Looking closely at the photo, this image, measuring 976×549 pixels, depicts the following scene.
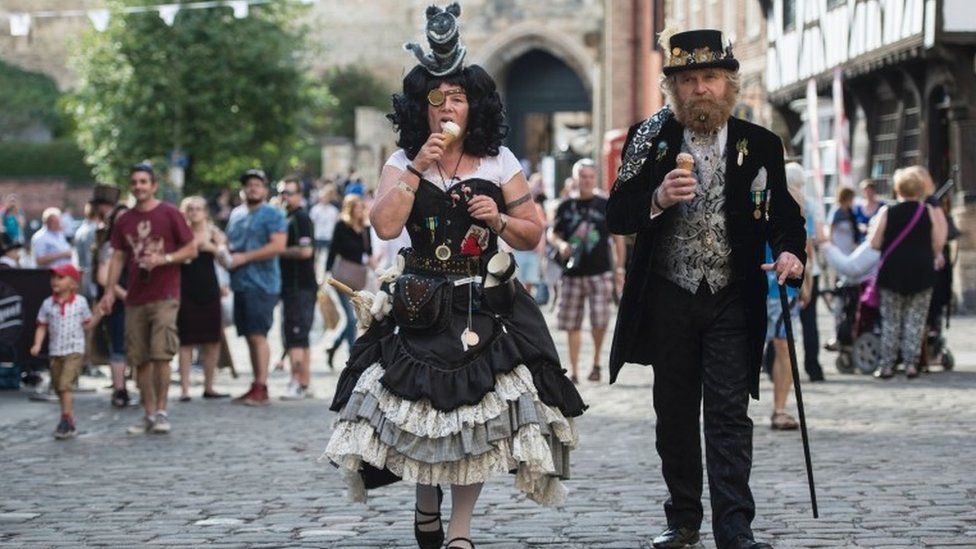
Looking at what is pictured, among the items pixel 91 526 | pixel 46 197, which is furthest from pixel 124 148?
pixel 91 526

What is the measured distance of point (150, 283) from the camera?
13117 millimetres

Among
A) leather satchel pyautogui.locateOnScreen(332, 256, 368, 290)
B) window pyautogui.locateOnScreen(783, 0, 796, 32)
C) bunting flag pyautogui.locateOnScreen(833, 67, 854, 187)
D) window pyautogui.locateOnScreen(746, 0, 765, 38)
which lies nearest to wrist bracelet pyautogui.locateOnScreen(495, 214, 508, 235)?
leather satchel pyautogui.locateOnScreen(332, 256, 368, 290)

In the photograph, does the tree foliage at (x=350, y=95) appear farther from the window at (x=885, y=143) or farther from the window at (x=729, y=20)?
the window at (x=885, y=143)

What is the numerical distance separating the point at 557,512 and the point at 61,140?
61.1 metres

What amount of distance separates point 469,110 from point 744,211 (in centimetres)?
101

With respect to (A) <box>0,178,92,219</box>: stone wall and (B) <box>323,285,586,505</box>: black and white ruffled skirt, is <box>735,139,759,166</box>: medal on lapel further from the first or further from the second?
(A) <box>0,178,92,219</box>: stone wall

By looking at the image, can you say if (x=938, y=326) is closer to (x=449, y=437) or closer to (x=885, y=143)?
(x=449, y=437)

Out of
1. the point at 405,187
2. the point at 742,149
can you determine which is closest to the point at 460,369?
the point at 405,187

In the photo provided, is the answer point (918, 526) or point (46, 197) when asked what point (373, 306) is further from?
point (46, 197)

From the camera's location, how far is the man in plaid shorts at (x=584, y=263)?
1636 centimetres

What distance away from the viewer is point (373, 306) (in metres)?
7.27

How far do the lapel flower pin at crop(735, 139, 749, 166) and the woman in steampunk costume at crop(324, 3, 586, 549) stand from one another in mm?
740

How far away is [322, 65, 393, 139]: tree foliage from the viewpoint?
76.9 meters

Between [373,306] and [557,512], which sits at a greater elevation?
[373,306]
